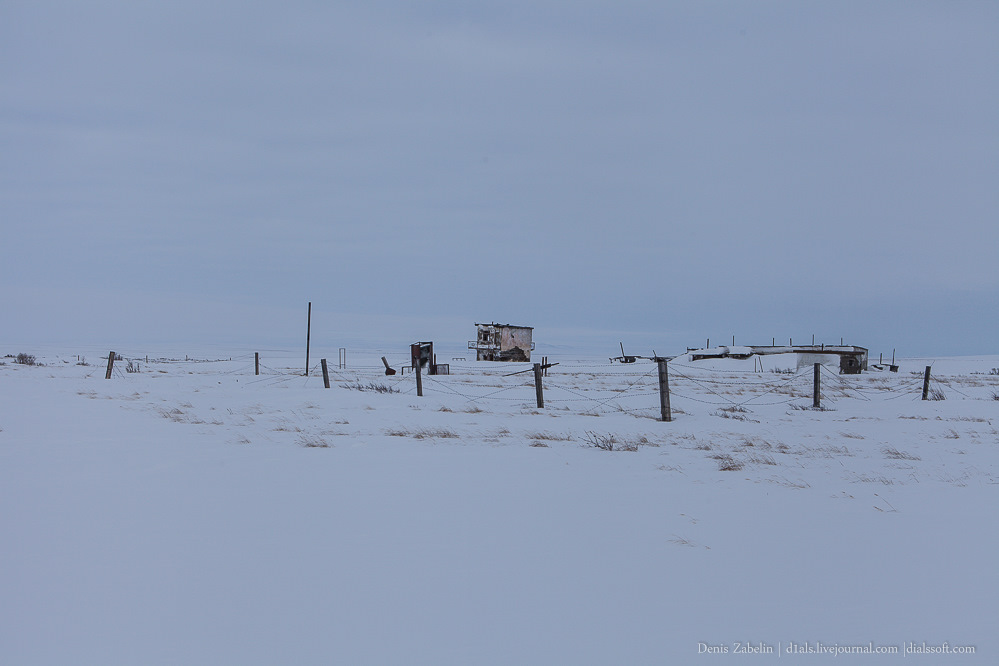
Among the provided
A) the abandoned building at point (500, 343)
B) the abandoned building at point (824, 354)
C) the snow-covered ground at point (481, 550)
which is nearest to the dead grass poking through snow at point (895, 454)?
the snow-covered ground at point (481, 550)

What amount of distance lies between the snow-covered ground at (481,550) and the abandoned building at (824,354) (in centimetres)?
3693

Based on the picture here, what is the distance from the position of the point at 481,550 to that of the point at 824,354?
45.1 meters

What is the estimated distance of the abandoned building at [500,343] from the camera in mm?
55156

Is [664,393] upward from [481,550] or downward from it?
upward

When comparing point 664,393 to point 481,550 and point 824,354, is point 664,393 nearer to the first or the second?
point 481,550

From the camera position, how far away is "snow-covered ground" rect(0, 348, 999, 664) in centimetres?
318

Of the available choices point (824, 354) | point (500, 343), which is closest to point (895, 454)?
point (824, 354)

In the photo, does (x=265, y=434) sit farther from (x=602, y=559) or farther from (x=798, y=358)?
(x=798, y=358)

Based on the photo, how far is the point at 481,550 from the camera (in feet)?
14.7

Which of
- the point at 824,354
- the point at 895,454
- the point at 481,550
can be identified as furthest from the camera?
the point at 824,354

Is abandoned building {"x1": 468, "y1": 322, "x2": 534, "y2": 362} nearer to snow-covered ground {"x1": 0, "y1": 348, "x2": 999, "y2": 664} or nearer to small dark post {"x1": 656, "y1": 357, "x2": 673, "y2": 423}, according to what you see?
small dark post {"x1": 656, "y1": 357, "x2": 673, "y2": 423}

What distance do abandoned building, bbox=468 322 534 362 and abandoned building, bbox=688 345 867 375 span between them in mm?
15514

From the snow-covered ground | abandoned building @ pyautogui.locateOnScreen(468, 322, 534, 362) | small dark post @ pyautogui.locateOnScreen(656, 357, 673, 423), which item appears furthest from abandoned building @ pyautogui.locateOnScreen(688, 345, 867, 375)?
the snow-covered ground

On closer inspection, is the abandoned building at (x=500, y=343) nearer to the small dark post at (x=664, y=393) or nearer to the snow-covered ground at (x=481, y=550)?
the small dark post at (x=664, y=393)
